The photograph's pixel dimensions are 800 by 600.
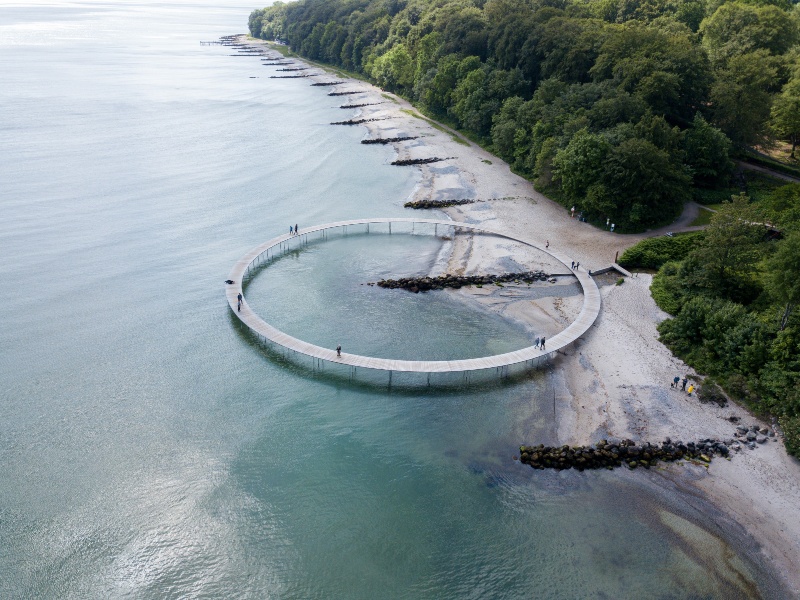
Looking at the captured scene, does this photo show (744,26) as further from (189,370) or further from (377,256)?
(189,370)

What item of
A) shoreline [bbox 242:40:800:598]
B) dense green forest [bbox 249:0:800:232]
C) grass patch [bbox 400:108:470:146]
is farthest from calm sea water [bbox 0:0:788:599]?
grass patch [bbox 400:108:470:146]

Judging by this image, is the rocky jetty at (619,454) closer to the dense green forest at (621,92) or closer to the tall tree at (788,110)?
the dense green forest at (621,92)

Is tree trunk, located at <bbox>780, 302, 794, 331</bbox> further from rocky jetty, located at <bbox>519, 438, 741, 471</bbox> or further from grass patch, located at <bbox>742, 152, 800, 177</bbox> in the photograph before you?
→ grass patch, located at <bbox>742, 152, 800, 177</bbox>

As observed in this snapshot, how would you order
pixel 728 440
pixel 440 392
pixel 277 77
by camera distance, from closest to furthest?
pixel 728 440 < pixel 440 392 < pixel 277 77

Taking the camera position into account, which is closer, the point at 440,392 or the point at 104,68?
the point at 440,392

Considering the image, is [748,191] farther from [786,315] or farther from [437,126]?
[437,126]

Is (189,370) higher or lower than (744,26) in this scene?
lower

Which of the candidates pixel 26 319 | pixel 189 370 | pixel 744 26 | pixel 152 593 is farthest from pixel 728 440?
pixel 744 26
